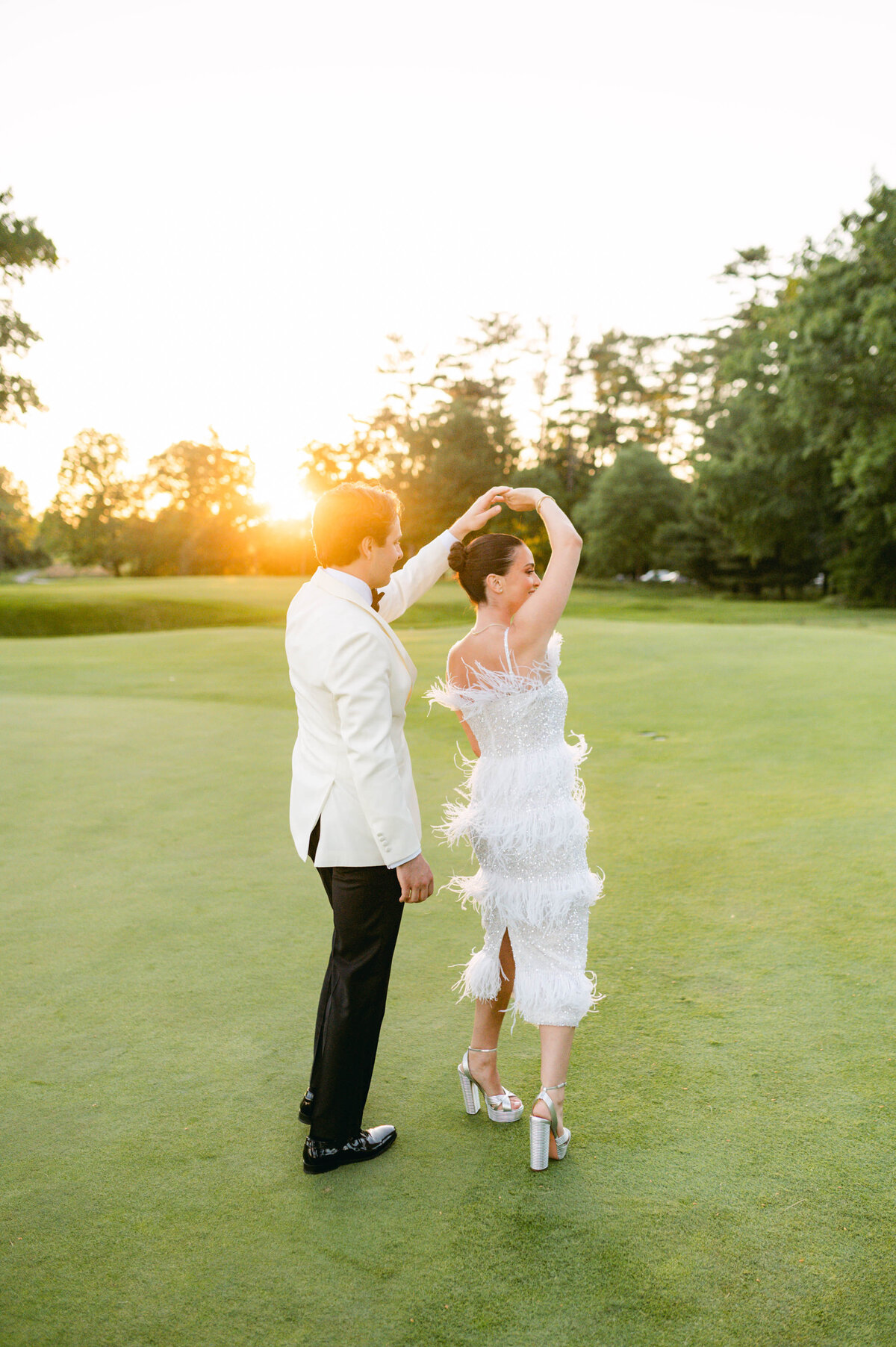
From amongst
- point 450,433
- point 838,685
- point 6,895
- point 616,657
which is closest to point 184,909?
point 6,895

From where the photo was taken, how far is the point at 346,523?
2766 mm

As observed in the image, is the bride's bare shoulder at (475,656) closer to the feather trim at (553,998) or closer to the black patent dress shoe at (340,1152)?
the feather trim at (553,998)

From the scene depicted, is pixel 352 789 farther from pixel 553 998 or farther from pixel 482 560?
pixel 553 998

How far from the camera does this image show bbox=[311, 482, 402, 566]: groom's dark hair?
2760mm

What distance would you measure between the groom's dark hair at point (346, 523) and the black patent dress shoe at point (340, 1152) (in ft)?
5.60

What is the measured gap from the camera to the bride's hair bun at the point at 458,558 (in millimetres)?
2945

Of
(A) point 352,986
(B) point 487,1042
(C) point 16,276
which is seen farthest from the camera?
(C) point 16,276

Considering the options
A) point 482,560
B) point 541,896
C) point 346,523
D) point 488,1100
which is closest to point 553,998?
point 541,896

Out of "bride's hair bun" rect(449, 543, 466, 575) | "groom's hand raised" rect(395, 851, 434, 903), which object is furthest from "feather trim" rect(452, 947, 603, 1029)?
"bride's hair bun" rect(449, 543, 466, 575)

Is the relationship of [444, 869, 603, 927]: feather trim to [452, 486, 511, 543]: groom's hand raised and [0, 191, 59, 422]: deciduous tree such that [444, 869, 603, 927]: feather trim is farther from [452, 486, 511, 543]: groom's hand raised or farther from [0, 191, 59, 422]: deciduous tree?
[0, 191, 59, 422]: deciduous tree

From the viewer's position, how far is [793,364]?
108 feet

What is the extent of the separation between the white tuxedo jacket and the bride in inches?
10.0

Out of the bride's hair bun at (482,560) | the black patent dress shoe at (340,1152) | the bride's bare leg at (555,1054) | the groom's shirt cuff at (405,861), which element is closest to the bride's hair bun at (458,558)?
the bride's hair bun at (482,560)

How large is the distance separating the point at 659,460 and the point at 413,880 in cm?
5349
